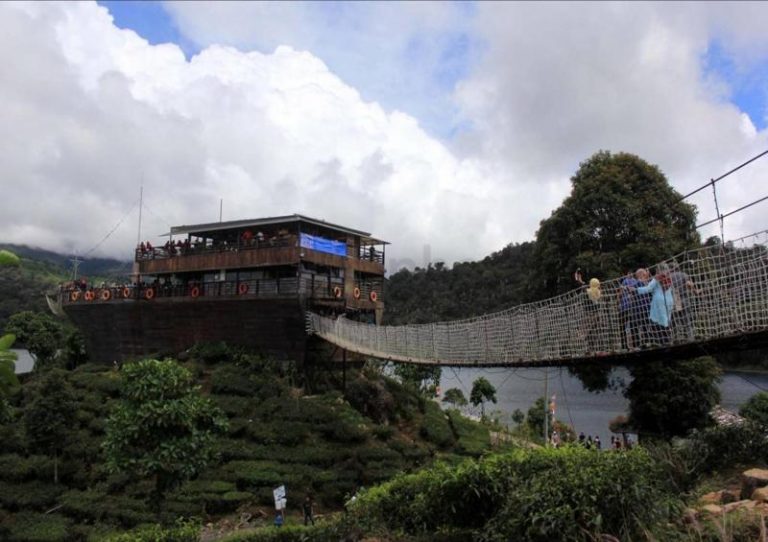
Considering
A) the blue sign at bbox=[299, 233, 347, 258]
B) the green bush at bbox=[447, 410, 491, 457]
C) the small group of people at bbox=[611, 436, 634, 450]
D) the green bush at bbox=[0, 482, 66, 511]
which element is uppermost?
the blue sign at bbox=[299, 233, 347, 258]

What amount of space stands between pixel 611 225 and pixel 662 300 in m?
6.45

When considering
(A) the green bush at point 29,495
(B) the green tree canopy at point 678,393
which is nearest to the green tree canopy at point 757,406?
(B) the green tree canopy at point 678,393

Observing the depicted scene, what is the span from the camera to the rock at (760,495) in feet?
13.9

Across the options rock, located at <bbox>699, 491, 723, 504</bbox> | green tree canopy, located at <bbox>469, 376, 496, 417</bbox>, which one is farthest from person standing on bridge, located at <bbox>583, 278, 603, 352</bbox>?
green tree canopy, located at <bbox>469, 376, 496, 417</bbox>

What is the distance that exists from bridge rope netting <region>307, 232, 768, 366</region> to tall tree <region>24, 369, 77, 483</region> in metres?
8.74

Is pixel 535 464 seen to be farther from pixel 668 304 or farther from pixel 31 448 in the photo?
pixel 31 448

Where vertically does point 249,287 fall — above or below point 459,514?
above

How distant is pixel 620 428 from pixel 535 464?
9.21 m

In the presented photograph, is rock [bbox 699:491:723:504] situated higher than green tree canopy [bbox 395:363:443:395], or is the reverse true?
green tree canopy [bbox 395:363:443:395]

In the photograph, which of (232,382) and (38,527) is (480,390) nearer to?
(232,382)

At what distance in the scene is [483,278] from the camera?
62.7 metres

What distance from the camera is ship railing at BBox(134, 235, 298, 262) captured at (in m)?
17.1

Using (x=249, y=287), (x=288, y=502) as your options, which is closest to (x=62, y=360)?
(x=249, y=287)

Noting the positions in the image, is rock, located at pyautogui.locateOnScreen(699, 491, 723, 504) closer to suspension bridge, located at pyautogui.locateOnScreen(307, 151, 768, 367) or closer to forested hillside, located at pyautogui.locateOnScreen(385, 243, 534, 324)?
suspension bridge, located at pyautogui.locateOnScreen(307, 151, 768, 367)
